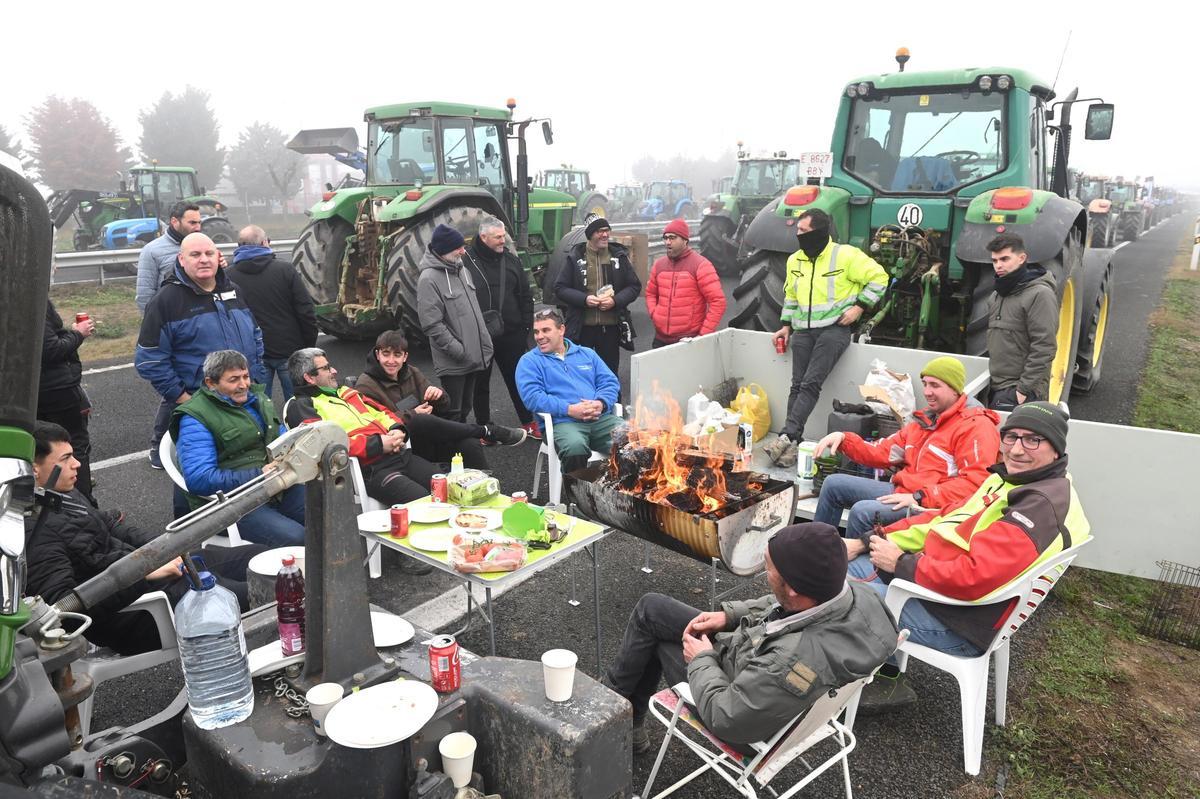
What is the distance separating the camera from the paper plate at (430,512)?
11.4 feet

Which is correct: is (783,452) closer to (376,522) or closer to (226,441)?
(376,522)

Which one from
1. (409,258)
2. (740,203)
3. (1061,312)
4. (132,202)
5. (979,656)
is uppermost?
(132,202)

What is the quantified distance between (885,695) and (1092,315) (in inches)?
220

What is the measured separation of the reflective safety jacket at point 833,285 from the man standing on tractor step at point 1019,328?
80cm

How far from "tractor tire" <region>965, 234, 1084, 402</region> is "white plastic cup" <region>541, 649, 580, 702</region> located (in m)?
4.06

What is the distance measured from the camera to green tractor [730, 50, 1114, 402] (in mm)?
6035

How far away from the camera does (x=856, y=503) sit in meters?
3.90

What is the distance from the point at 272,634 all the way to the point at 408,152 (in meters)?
7.89

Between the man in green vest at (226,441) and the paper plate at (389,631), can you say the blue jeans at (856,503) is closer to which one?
the paper plate at (389,631)

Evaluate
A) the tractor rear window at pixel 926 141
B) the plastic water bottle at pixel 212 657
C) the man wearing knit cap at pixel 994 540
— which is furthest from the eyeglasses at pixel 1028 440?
the tractor rear window at pixel 926 141

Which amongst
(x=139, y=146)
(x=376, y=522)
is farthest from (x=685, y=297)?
(x=139, y=146)

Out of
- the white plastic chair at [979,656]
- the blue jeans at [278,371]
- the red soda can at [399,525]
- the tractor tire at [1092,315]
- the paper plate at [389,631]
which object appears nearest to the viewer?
the paper plate at [389,631]

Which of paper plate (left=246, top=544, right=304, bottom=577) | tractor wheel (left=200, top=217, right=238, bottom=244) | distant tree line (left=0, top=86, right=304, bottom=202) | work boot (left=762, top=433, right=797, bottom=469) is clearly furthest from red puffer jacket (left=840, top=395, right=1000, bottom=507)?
distant tree line (left=0, top=86, right=304, bottom=202)

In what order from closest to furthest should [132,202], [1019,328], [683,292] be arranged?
[1019,328] → [683,292] → [132,202]
